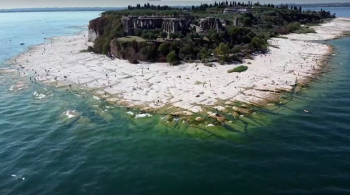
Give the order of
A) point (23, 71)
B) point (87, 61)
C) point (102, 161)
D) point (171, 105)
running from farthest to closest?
point (87, 61) < point (23, 71) < point (171, 105) < point (102, 161)

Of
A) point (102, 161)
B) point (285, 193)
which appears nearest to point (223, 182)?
point (285, 193)

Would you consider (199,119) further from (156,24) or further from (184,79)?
(156,24)

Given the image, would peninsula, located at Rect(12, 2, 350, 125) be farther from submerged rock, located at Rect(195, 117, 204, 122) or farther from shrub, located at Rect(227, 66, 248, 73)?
submerged rock, located at Rect(195, 117, 204, 122)

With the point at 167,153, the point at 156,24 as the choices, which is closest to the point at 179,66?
the point at 156,24

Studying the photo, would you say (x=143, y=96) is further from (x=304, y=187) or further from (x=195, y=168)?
(x=304, y=187)

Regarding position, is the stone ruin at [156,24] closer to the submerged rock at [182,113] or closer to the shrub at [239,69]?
the shrub at [239,69]

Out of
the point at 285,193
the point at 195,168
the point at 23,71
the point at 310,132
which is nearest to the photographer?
the point at 285,193

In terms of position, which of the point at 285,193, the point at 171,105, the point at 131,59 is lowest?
the point at 285,193
